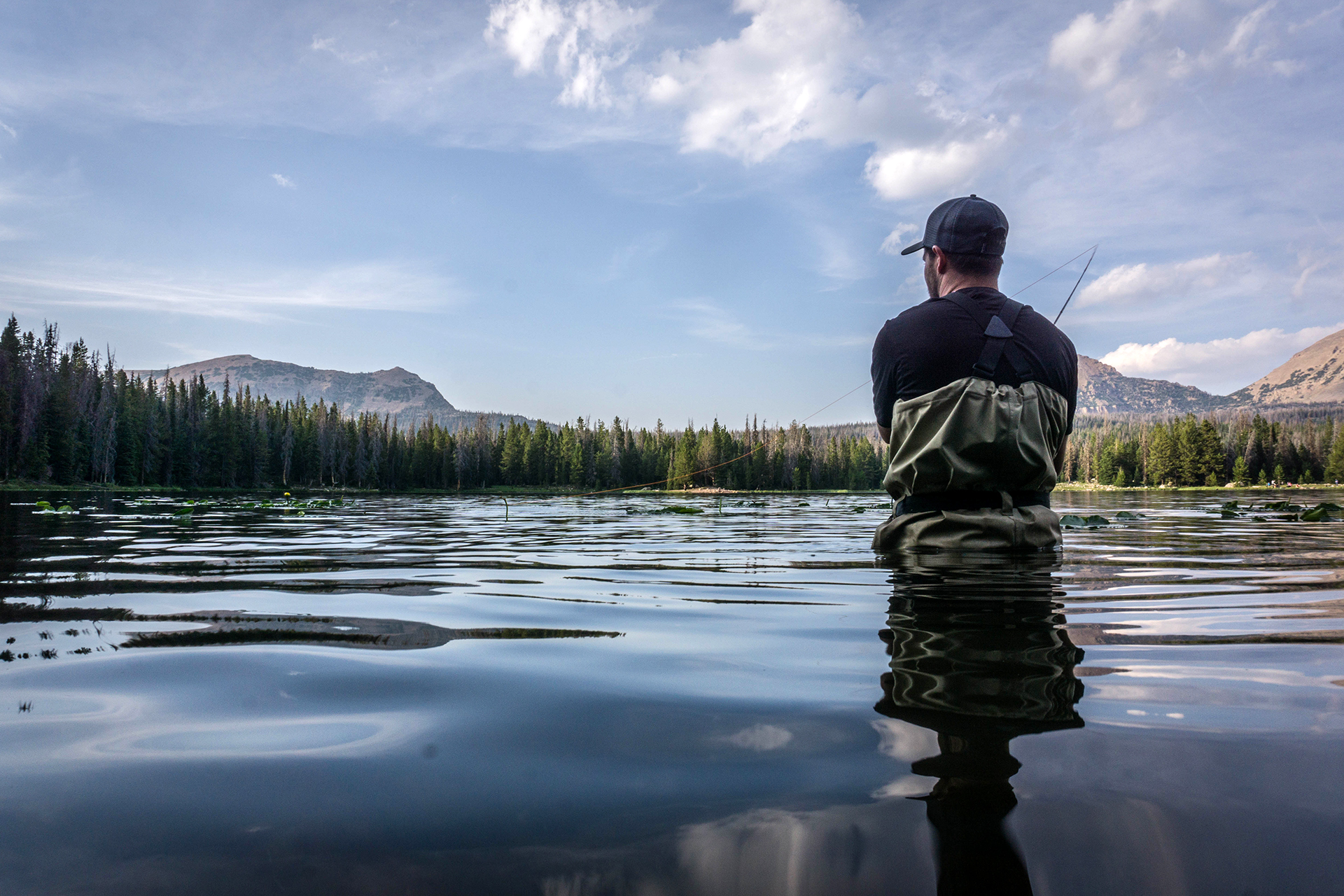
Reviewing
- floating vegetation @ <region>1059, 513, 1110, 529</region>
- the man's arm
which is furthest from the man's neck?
floating vegetation @ <region>1059, 513, 1110, 529</region>

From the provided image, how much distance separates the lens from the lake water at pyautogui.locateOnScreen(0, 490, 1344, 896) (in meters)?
1.08

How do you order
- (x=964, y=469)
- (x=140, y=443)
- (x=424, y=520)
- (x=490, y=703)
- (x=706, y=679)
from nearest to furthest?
(x=490, y=703)
(x=706, y=679)
(x=964, y=469)
(x=424, y=520)
(x=140, y=443)

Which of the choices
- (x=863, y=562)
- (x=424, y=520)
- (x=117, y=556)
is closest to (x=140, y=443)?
(x=424, y=520)

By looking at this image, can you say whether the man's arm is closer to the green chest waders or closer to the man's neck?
the green chest waders

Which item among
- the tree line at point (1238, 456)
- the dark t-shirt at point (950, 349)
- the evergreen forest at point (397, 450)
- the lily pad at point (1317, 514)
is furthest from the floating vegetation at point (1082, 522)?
the tree line at point (1238, 456)

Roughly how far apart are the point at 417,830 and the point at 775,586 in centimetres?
364

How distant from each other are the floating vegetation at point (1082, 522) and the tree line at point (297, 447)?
134 ft

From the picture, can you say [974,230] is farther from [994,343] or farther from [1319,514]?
[1319,514]

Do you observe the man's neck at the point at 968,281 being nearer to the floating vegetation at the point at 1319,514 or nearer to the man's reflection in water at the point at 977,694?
the man's reflection in water at the point at 977,694

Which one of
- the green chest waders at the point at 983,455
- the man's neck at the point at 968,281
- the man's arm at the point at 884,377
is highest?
the man's neck at the point at 968,281

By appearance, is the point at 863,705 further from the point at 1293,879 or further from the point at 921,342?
the point at 921,342

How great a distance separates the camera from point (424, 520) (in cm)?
1644

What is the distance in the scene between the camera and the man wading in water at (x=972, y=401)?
416 centimetres

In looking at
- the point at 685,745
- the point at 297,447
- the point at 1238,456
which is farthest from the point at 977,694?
the point at 1238,456
